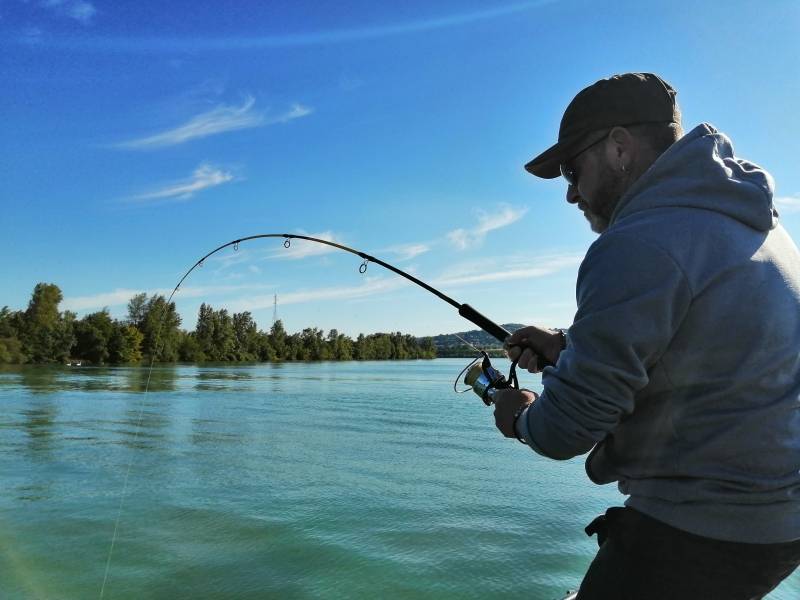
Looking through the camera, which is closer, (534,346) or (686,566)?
(686,566)

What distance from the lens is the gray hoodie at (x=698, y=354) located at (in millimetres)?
1356

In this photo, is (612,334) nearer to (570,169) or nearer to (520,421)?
(520,421)

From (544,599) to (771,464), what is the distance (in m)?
4.29

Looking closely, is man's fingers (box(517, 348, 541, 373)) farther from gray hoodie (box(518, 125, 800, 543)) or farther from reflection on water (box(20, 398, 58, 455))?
reflection on water (box(20, 398, 58, 455))

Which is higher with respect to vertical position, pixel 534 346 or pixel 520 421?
pixel 534 346

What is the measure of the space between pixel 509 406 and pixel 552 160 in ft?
2.36

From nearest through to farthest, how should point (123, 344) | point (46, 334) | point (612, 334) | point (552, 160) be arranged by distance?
point (612, 334) → point (552, 160) → point (46, 334) → point (123, 344)

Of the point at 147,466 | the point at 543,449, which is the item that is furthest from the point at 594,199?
the point at 147,466

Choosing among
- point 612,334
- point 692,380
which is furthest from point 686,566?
point 612,334

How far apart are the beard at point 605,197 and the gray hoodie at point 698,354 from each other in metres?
0.21

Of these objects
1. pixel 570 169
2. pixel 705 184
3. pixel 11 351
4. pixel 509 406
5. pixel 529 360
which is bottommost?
pixel 11 351

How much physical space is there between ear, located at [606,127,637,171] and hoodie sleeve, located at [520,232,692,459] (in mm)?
336

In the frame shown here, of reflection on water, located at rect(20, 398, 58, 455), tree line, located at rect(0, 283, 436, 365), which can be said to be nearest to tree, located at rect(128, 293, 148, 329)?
tree line, located at rect(0, 283, 436, 365)

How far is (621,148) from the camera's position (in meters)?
1.66
